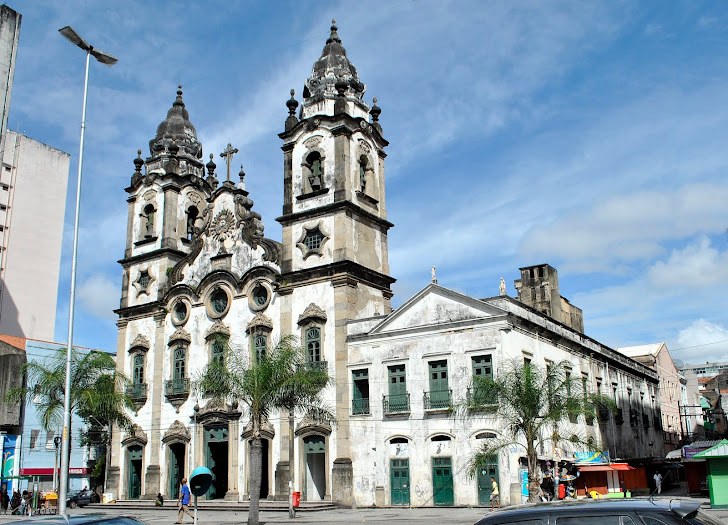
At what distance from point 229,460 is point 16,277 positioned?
3580 cm

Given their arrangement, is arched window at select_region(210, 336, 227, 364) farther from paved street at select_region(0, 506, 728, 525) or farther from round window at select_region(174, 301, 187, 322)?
paved street at select_region(0, 506, 728, 525)

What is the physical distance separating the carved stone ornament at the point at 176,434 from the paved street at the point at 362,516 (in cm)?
498

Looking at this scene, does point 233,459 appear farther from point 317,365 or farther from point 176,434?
point 317,365

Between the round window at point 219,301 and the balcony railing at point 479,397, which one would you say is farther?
the round window at point 219,301

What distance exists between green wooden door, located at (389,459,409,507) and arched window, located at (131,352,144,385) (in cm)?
1571

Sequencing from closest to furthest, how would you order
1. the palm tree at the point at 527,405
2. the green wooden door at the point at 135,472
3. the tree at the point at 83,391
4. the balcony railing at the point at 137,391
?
the palm tree at the point at 527,405
the tree at the point at 83,391
the green wooden door at the point at 135,472
the balcony railing at the point at 137,391

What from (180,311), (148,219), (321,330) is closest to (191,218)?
(148,219)

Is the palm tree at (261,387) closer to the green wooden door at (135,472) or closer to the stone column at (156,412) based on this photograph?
the stone column at (156,412)

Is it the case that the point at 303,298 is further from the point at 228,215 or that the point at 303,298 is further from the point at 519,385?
the point at 519,385

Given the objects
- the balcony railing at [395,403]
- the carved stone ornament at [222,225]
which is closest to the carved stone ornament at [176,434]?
the carved stone ornament at [222,225]

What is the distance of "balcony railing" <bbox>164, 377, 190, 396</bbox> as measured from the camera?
3603 centimetres

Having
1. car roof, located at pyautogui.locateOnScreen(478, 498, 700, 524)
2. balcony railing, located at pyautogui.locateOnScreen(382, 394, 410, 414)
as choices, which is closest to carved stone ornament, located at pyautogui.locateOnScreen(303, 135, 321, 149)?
balcony railing, located at pyautogui.locateOnScreen(382, 394, 410, 414)

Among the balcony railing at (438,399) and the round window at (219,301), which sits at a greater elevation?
the round window at (219,301)

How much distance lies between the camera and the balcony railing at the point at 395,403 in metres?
29.7
